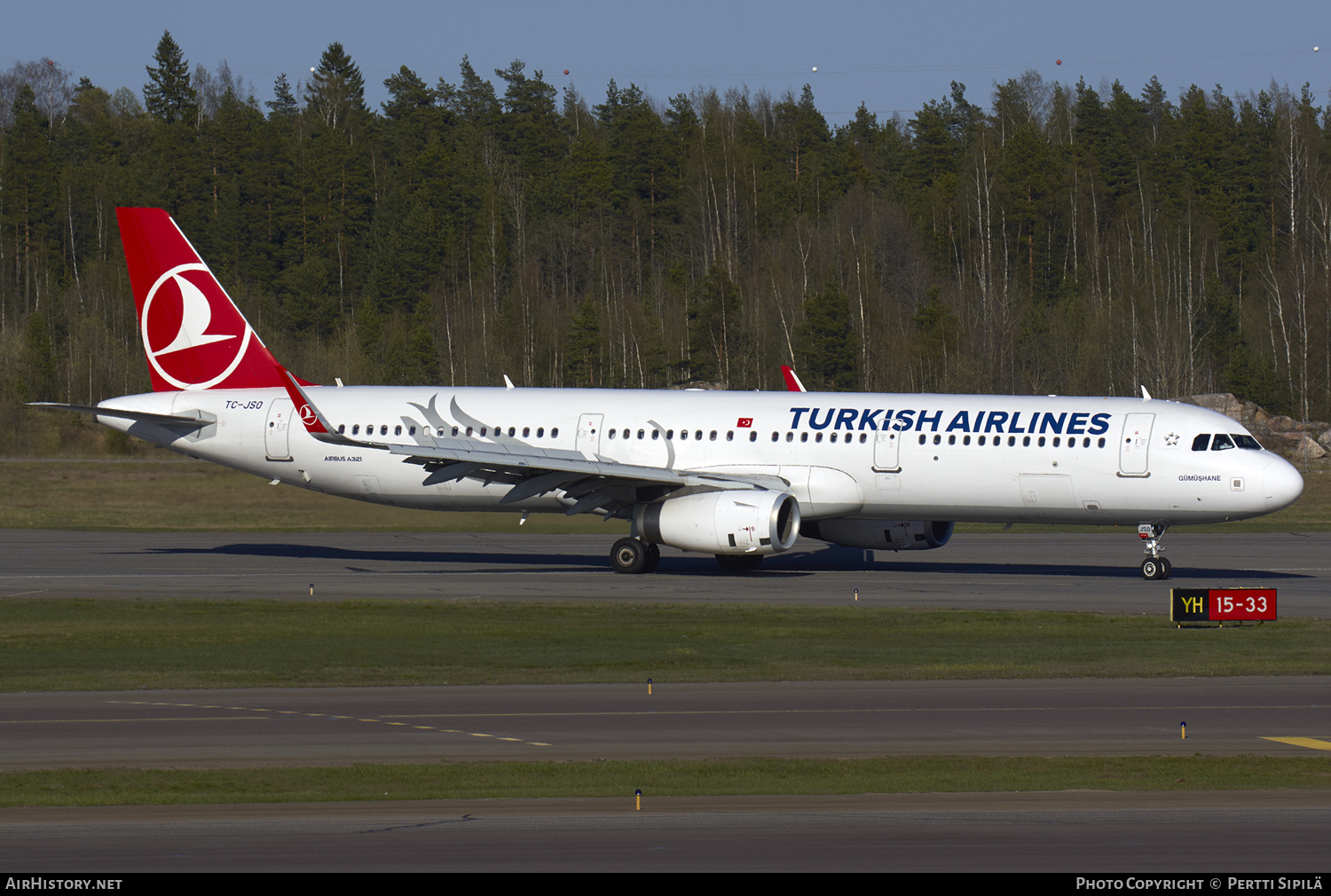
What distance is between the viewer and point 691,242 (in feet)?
341

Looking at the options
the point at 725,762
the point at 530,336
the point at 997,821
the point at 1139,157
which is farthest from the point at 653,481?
the point at 1139,157

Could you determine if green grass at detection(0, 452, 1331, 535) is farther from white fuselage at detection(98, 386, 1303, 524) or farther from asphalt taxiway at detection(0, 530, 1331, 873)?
asphalt taxiway at detection(0, 530, 1331, 873)

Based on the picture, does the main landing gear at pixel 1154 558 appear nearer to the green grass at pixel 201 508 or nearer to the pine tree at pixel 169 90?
the green grass at pixel 201 508

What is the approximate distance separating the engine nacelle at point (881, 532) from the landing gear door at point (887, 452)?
211 centimetres

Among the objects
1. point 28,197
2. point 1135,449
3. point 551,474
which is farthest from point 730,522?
point 28,197

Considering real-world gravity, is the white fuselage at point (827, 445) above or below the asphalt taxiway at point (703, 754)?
above

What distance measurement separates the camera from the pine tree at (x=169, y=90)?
395ft

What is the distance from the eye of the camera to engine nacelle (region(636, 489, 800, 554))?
29.8 metres

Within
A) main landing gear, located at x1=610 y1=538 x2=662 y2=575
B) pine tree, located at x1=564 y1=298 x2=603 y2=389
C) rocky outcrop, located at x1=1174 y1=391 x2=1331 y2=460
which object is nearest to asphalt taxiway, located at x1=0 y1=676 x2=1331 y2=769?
main landing gear, located at x1=610 y1=538 x2=662 y2=575

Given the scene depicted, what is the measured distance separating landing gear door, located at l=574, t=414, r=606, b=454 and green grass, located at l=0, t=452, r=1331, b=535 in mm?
9171

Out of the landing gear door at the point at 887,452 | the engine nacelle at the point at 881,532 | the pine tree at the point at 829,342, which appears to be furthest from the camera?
the pine tree at the point at 829,342

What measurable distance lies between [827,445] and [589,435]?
5666mm

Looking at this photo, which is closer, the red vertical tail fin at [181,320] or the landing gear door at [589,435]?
the landing gear door at [589,435]

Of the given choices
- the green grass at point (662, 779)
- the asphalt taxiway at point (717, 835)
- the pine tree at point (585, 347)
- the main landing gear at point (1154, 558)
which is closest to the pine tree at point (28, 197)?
the pine tree at point (585, 347)
